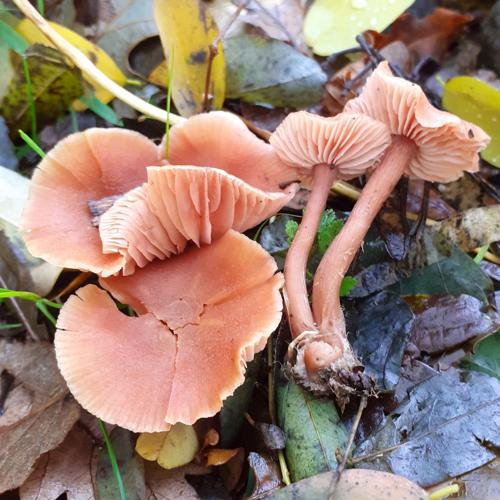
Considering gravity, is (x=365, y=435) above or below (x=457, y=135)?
below

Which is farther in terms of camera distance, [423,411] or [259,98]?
[259,98]

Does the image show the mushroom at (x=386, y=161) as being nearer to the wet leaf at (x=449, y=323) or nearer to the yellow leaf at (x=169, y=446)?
the wet leaf at (x=449, y=323)

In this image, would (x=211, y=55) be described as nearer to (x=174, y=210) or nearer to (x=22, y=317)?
(x=174, y=210)

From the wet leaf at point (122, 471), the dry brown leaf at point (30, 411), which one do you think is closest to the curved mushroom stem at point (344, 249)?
the wet leaf at point (122, 471)

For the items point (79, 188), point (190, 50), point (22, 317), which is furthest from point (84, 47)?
point (22, 317)

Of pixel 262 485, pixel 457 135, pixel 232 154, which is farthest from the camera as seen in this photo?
pixel 232 154

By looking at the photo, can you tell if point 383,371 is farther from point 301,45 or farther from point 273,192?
point 301,45

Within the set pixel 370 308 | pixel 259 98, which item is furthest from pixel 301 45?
pixel 370 308
